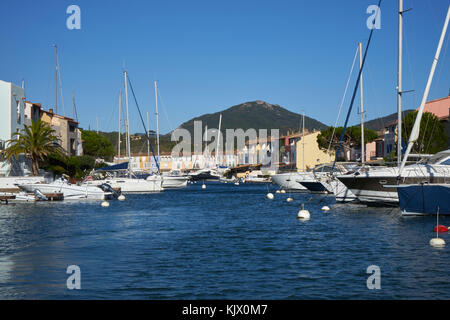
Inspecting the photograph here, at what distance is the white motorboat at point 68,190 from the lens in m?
50.8

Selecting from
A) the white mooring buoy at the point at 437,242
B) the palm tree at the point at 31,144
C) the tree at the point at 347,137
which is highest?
the tree at the point at 347,137

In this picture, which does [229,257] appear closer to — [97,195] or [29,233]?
[29,233]

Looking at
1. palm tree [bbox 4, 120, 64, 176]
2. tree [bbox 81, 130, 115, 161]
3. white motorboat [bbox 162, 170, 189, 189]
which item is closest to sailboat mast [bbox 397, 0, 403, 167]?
palm tree [bbox 4, 120, 64, 176]

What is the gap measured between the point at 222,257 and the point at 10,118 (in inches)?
1958

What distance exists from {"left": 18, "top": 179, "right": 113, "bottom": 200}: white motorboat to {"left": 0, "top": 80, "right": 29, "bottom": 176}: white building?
12.8 meters

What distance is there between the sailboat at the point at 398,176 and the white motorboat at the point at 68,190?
934 inches

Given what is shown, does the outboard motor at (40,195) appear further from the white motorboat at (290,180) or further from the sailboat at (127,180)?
the white motorboat at (290,180)

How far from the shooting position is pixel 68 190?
51.6 metres

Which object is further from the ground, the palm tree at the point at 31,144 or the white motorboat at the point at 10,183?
the palm tree at the point at 31,144

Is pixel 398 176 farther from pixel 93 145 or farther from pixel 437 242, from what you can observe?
pixel 93 145

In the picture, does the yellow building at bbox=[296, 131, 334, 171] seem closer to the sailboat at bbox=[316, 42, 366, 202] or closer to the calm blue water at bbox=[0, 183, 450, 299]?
the sailboat at bbox=[316, 42, 366, 202]

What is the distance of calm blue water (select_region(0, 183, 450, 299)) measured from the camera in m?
15.2

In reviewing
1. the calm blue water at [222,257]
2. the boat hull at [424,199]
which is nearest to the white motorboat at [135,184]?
the calm blue water at [222,257]
